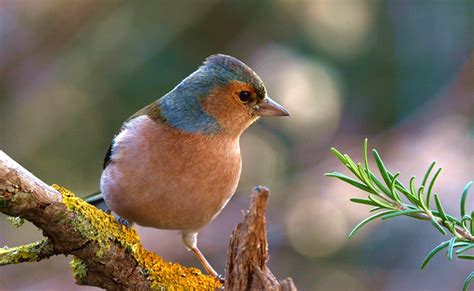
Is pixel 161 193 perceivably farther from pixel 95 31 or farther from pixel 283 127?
pixel 95 31

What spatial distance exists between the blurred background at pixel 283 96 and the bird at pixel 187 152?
Answer: 2484 millimetres

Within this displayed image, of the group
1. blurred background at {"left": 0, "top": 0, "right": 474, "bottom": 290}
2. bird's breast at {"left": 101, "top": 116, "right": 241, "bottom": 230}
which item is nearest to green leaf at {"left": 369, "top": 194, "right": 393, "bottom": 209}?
bird's breast at {"left": 101, "top": 116, "right": 241, "bottom": 230}

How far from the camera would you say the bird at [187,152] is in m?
4.05

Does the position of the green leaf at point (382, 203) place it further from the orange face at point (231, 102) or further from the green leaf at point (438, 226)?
the orange face at point (231, 102)

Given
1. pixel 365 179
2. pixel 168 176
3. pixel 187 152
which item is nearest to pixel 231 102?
pixel 187 152

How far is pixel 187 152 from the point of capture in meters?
4.20

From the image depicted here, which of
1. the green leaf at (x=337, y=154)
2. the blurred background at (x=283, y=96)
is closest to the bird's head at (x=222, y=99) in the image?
the green leaf at (x=337, y=154)

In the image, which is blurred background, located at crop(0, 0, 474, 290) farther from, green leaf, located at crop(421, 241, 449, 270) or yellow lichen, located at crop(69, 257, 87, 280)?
green leaf, located at crop(421, 241, 449, 270)

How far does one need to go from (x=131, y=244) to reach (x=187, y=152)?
3.28 feet

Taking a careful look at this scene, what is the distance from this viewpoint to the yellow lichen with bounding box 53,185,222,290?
3.07m

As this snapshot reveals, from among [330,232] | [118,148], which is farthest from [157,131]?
[330,232]

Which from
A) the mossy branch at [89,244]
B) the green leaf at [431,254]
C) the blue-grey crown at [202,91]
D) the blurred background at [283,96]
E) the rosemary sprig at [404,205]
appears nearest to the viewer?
the green leaf at [431,254]

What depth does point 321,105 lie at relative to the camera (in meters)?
7.37

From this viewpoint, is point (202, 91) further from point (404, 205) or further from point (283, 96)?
point (283, 96)
